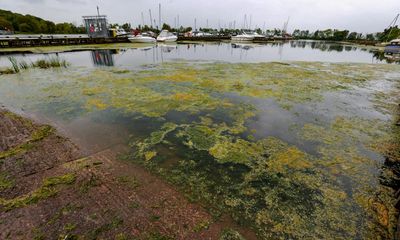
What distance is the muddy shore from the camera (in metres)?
1.72

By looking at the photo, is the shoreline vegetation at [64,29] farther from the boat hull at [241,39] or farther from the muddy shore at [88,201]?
the muddy shore at [88,201]

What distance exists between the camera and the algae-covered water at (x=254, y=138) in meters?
2.04

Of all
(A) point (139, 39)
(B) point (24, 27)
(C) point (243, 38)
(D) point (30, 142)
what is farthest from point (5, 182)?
(B) point (24, 27)

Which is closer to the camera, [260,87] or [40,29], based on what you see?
[260,87]

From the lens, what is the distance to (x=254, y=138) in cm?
351

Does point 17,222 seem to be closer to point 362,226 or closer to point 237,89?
point 362,226

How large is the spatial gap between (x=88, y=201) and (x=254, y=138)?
8.78 ft

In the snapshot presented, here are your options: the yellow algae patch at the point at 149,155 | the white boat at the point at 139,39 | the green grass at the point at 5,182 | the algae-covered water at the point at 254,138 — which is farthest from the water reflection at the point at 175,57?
the green grass at the point at 5,182

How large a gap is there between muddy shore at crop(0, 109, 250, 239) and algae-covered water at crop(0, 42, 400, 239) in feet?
0.71

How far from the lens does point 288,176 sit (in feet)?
8.45

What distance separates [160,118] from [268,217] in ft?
9.68

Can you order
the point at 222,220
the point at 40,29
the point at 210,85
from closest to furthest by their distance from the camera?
the point at 222,220, the point at 210,85, the point at 40,29

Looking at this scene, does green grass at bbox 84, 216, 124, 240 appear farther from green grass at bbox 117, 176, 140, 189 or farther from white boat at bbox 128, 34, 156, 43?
white boat at bbox 128, 34, 156, 43

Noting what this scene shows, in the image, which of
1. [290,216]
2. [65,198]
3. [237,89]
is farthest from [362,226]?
[237,89]
